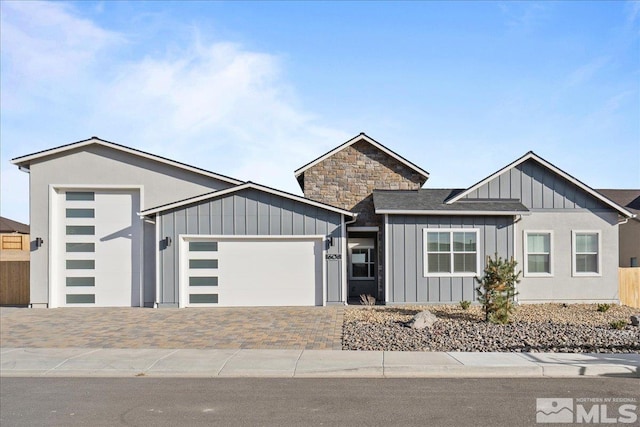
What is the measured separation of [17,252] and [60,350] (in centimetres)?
1499

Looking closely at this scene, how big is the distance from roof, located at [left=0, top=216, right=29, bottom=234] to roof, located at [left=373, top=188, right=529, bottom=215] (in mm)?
27661

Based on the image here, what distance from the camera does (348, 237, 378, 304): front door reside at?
66.2ft

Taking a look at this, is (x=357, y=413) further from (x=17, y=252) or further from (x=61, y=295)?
(x=17, y=252)

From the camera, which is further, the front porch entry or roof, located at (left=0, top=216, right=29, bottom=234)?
roof, located at (left=0, top=216, right=29, bottom=234)

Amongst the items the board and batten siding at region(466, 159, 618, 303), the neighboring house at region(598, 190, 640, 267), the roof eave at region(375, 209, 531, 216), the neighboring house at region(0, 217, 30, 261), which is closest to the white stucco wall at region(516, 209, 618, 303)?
the board and batten siding at region(466, 159, 618, 303)

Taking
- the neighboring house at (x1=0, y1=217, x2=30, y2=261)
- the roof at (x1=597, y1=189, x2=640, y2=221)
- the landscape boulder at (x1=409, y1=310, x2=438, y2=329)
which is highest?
the roof at (x1=597, y1=189, x2=640, y2=221)

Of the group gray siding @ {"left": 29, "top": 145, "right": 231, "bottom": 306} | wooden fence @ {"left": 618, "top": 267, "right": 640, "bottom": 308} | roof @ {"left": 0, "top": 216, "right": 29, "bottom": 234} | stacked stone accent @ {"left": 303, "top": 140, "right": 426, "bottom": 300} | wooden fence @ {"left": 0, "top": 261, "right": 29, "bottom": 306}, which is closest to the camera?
gray siding @ {"left": 29, "top": 145, "right": 231, "bottom": 306}

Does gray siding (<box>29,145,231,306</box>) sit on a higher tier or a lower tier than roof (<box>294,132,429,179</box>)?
lower

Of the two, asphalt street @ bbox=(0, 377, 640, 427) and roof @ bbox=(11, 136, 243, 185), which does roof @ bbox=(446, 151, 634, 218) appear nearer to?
roof @ bbox=(11, 136, 243, 185)

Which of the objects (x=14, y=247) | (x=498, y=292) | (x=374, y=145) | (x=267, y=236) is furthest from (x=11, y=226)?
(x=498, y=292)

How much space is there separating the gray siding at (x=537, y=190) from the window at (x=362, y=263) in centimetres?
472

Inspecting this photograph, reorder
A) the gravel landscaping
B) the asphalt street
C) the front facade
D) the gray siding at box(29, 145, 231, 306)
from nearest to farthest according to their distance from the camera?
the asphalt street, the gravel landscaping, the front facade, the gray siding at box(29, 145, 231, 306)

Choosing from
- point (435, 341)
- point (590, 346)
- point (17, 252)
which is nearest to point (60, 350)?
point (435, 341)

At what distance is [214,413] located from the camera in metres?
6.68
